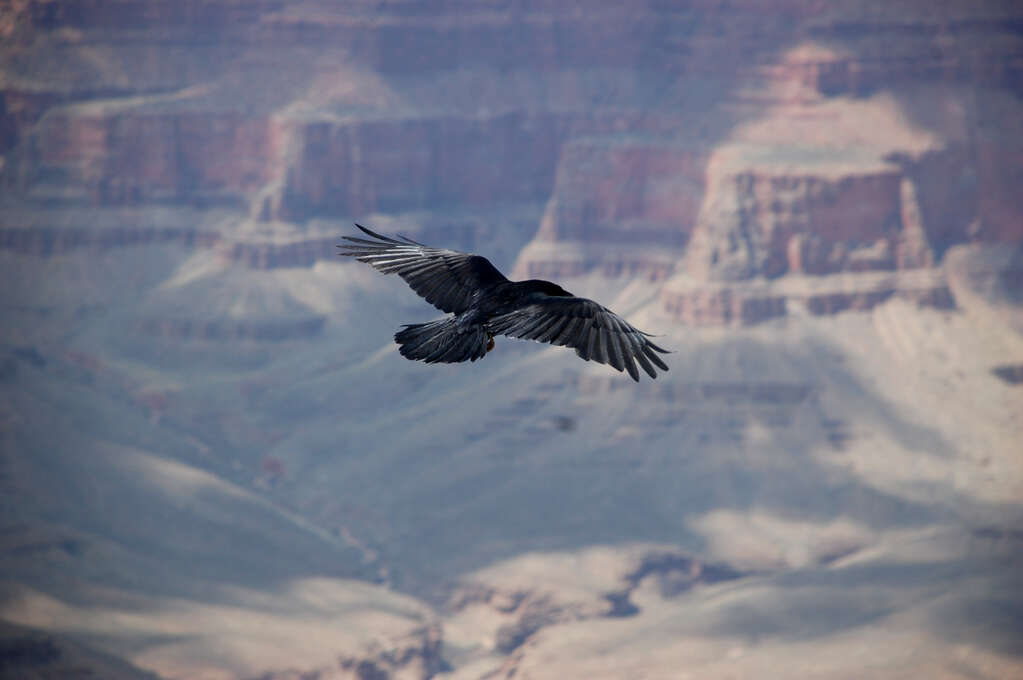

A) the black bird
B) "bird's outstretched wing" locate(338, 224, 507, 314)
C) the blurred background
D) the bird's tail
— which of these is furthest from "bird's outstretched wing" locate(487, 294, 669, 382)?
the blurred background

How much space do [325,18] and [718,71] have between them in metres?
35.5

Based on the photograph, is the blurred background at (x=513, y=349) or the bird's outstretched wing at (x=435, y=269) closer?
the bird's outstretched wing at (x=435, y=269)

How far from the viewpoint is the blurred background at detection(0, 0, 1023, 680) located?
117625 millimetres

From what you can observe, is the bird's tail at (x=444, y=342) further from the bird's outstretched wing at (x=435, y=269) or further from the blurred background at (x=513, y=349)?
the blurred background at (x=513, y=349)

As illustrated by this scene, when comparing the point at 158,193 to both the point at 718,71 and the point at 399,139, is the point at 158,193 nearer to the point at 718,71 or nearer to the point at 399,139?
the point at 399,139

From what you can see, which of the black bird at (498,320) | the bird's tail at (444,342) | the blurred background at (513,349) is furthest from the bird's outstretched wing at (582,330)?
the blurred background at (513,349)

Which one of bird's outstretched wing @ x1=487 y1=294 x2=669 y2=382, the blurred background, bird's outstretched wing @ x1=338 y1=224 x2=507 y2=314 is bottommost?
bird's outstretched wing @ x1=487 y1=294 x2=669 y2=382

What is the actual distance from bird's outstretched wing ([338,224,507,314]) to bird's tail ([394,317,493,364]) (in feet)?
3.24

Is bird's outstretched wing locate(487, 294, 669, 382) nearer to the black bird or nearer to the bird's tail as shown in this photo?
the black bird

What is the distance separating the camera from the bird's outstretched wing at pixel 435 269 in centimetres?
2552

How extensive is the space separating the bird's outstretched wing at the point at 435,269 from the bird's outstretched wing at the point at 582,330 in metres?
1.71

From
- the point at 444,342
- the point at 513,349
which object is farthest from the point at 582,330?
the point at 513,349

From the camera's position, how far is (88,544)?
12350 centimetres

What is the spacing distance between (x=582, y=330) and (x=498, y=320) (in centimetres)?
100
